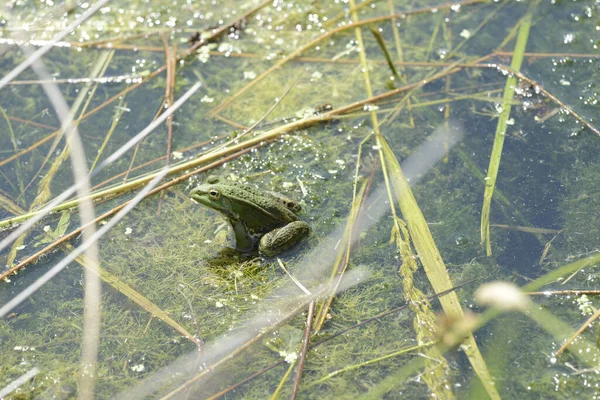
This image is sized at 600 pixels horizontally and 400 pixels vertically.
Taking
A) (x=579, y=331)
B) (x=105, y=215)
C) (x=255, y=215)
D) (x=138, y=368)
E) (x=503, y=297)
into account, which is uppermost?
(x=105, y=215)

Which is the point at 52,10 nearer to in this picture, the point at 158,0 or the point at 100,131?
the point at 158,0

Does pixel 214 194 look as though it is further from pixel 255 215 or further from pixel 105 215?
pixel 105 215

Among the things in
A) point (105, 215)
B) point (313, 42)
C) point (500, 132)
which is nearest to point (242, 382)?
point (105, 215)

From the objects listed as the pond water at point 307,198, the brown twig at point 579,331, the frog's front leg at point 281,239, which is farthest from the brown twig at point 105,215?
the brown twig at point 579,331

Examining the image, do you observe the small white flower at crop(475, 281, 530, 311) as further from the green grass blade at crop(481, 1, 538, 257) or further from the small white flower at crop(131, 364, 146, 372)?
the small white flower at crop(131, 364, 146, 372)

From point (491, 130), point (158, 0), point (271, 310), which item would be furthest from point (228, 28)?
point (271, 310)

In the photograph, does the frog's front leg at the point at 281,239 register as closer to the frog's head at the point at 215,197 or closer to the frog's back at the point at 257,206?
the frog's back at the point at 257,206
